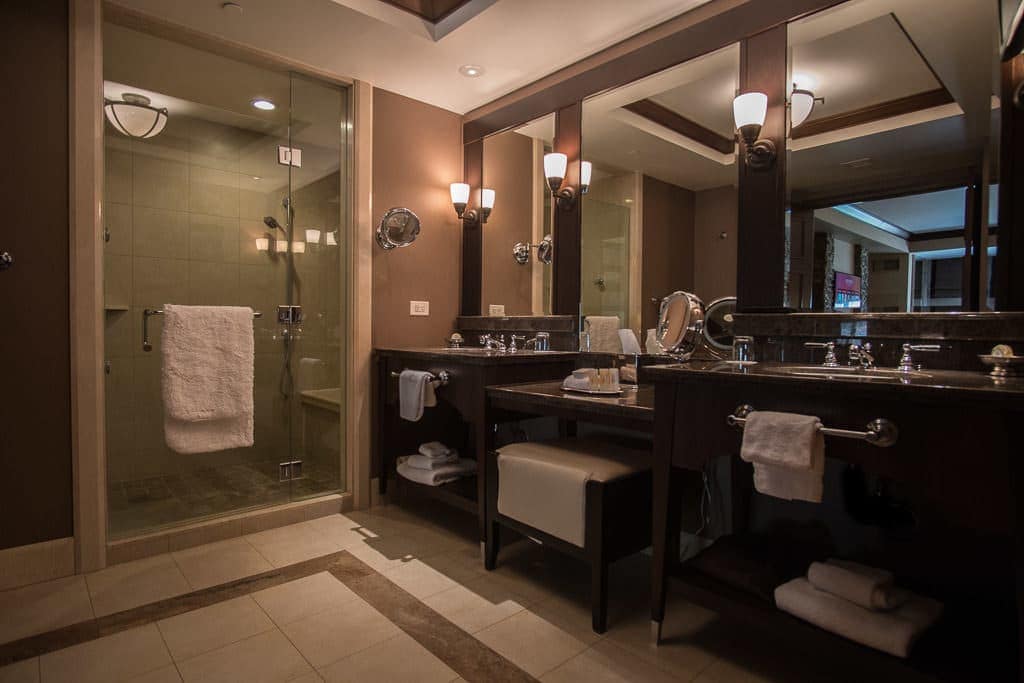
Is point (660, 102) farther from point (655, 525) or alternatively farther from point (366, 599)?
point (366, 599)

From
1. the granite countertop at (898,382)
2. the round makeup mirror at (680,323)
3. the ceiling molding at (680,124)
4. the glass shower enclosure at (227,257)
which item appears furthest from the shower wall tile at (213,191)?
the granite countertop at (898,382)

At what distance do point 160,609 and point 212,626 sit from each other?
26 cm

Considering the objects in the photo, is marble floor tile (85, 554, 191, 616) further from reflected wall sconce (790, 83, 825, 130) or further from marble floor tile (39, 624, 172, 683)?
reflected wall sconce (790, 83, 825, 130)

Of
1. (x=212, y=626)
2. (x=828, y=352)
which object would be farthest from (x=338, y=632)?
(x=828, y=352)

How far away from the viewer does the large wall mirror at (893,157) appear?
158 cm

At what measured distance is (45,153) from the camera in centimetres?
207

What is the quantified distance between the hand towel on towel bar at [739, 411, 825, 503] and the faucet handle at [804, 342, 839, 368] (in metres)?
0.54

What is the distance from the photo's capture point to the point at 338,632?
1.76 m

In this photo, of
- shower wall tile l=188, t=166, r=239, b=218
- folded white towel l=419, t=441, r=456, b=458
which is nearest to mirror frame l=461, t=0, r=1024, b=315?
folded white towel l=419, t=441, r=456, b=458

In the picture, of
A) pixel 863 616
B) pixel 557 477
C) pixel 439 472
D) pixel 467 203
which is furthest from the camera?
pixel 467 203

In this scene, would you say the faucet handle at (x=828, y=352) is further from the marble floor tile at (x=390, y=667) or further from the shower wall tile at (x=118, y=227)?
the shower wall tile at (x=118, y=227)

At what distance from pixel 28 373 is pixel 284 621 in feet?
4.44

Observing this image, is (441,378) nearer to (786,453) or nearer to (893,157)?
(786,453)

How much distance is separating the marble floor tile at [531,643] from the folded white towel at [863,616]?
2.11ft
